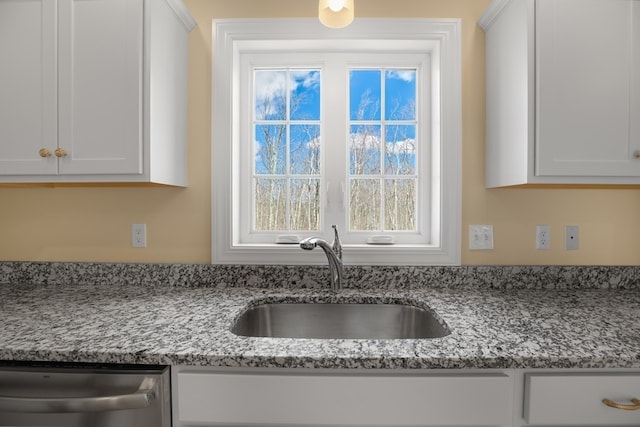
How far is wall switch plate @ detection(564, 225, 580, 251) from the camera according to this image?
5.04ft

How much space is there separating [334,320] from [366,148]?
0.86 meters

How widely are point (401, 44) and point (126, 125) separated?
1.26m

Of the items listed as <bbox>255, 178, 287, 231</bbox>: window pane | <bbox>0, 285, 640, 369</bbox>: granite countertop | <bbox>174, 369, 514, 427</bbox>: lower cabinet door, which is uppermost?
<bbox>255, 178, 287, 231</bbox>: window pane

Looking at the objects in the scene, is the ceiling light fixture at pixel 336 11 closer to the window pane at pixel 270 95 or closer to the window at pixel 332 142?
the window at pixel 332 142

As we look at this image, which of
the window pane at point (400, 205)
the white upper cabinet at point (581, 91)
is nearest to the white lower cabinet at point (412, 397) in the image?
the white upper cabinet at point (581, 91)

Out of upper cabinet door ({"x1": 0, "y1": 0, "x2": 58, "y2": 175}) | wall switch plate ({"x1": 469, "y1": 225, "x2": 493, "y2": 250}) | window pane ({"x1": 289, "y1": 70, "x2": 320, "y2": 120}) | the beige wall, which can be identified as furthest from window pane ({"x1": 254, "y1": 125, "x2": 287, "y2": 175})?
wall switch plate ({"x1": 469, "y1": 225, "x2": 493, "y2": 250})

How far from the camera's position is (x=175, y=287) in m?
1.54

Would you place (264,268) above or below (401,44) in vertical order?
below

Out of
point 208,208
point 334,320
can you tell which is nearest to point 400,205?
point 334,320

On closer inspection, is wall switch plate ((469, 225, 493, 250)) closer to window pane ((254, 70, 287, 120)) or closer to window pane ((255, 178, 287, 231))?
window pane ((255, 178, 287, 231))

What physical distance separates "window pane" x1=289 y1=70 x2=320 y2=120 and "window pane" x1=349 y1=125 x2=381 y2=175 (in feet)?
0.75

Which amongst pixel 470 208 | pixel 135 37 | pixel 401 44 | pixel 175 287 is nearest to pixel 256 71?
pixel 135 37

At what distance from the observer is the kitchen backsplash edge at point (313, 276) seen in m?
1.51

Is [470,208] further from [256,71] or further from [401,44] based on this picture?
[256,71]
